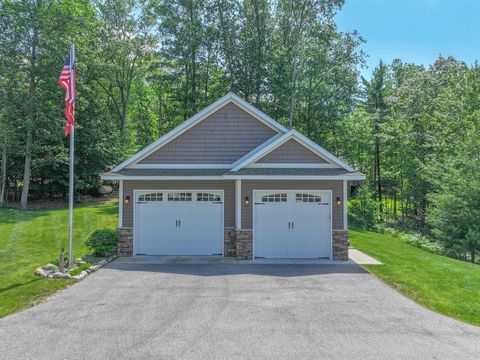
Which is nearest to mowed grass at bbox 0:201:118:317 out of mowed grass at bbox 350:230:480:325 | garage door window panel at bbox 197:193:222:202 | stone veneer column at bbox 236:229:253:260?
garage door window panel at bbox 197:193:222:202

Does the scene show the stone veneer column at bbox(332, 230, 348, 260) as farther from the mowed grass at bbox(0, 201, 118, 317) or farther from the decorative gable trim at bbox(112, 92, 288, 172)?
the mowed grass at bbox(0, 201, 118, 317)

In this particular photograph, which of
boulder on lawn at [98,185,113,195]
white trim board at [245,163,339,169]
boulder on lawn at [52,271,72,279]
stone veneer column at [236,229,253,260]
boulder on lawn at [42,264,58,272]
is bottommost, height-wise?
boulder on lawn at [52,271,72,279]

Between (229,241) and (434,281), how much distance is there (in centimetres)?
621

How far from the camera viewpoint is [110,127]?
81.7 ft

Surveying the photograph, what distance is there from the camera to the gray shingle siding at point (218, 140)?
12.2m

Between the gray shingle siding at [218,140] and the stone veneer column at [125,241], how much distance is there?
2541mm

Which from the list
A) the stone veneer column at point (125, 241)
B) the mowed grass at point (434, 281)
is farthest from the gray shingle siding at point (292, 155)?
the stone veneer column at point (125, 241)

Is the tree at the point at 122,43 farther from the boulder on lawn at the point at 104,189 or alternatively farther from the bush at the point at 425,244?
the bush at the point at 425,244

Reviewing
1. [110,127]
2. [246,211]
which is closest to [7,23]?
[110,127]

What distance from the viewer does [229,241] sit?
11492mm

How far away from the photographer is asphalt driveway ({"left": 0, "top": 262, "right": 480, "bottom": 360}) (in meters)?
4.93

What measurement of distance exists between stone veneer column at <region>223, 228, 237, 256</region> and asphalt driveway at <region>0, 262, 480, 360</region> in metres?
2.72

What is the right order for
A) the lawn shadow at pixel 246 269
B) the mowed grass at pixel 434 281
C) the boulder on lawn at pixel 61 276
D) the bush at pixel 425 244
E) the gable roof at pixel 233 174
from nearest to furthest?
the mowed grass at pixel 434 281 → the boulder on lawn at pixel 61 276 → the lawn shadow at pixel 246 269 → the gable roof at pixel 233 174 → the bush at pixel 425 244

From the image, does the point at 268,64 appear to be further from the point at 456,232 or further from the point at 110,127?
the point at 456,232
